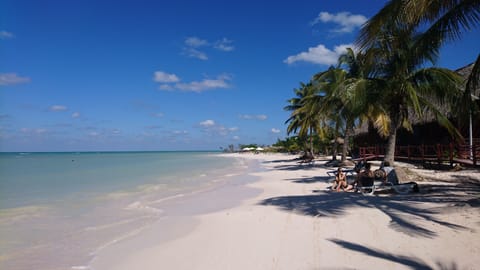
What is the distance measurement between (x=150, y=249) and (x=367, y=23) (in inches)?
201

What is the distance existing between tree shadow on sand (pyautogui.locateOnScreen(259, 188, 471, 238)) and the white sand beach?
0.01m

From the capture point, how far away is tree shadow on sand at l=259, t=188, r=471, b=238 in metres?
4.72

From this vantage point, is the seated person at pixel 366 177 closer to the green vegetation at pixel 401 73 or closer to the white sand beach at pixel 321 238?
the white sand beach at pixel 321 238

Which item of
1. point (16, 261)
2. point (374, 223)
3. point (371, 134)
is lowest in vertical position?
point (16, 261)

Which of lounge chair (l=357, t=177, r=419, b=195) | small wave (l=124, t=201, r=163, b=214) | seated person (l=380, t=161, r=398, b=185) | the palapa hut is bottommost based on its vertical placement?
small wave (l=124, t=201, r=163, b=214)

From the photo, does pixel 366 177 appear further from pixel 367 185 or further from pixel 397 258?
pixel 397 258

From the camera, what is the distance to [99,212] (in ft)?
24.7

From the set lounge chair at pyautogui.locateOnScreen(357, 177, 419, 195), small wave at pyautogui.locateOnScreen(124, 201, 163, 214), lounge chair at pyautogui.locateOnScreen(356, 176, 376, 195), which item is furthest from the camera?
lounge chair at pyautogui.locateOnScreen(356, 176, 376, 195)

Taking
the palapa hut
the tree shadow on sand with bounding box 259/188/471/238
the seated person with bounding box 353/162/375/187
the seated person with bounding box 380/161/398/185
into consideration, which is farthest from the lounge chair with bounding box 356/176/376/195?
the palapa hut

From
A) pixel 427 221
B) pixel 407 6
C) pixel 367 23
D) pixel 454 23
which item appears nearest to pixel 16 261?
pixel 427 221

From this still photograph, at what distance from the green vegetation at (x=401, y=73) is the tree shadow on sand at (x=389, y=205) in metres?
1.92

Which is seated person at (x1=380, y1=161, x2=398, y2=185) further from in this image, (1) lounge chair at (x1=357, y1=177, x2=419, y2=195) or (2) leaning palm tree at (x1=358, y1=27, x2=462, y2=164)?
(2) leaning palm tree at (x1=358, y1=27, x2=462, y2=164)

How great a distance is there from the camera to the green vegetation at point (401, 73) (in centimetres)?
525

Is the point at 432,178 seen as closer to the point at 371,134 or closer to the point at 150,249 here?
the point at 150,249
